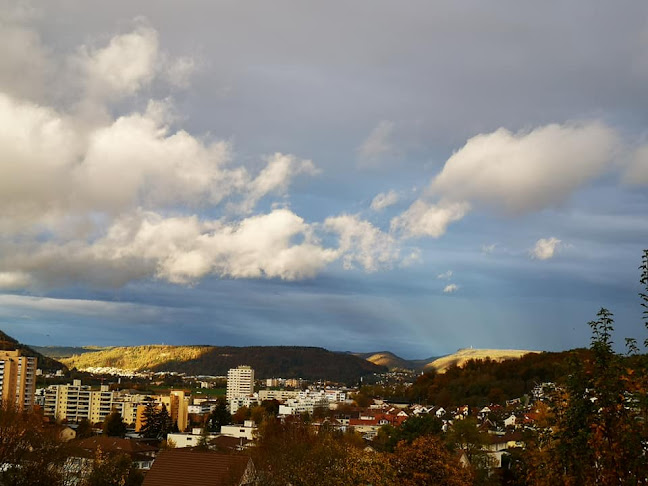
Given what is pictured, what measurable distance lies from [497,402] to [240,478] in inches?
3746

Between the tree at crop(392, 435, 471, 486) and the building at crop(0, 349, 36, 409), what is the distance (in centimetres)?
9494

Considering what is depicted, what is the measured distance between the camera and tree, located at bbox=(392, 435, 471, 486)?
2619 cm

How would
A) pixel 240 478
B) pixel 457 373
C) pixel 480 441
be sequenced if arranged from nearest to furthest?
pixel 240 478 → pixel 480 441 → pixel 457 373

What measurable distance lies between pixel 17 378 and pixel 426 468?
10569cm

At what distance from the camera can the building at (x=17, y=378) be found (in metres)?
110

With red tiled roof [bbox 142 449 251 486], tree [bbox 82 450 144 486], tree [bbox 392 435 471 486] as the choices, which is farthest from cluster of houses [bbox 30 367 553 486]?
tree [bbox 392 435 471 486]

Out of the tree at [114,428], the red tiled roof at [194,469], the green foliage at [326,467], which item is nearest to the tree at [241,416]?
the tree at [114,428]

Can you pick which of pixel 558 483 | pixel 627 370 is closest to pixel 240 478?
pixel 558 483

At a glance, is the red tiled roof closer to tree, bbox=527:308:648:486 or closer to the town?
the town

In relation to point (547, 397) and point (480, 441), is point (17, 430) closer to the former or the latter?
point (547, 397)

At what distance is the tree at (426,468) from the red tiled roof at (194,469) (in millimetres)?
9719

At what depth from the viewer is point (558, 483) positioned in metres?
10.8

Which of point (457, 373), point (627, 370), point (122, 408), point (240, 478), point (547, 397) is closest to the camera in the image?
point (627, 370)

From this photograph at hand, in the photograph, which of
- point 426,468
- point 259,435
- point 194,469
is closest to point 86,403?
point 259,435
